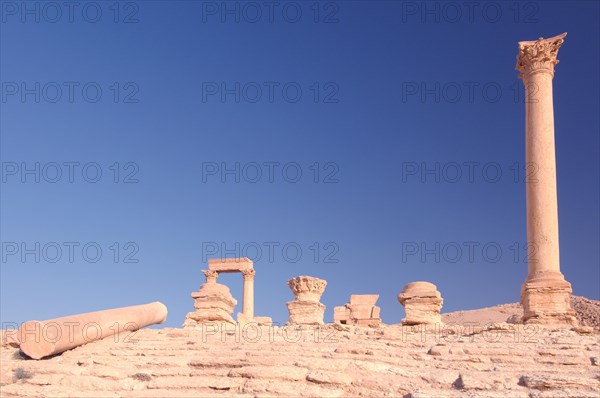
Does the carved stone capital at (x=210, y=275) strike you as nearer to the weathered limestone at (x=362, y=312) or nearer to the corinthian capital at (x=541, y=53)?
the weathered limestone at (x=362, y=312)

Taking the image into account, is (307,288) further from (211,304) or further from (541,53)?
(541,53)

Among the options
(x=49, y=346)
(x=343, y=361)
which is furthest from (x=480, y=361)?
(x=49, y=346)

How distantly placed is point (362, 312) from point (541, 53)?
1027 centimetres

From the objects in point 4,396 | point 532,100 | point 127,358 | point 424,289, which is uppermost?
point 532,100

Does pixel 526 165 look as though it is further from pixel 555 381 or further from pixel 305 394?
pixel 305 394

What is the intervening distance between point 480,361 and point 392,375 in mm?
1711

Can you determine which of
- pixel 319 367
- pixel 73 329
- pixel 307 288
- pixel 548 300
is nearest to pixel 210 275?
pixel 307 288

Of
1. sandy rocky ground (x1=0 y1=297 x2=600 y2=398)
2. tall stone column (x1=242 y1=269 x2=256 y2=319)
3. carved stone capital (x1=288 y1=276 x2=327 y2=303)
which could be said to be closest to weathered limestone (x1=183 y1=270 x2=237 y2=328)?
carved stone capital (x1=288 y1=276 x2=327 y2=303)

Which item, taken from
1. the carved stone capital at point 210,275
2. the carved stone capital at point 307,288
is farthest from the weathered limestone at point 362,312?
the carved stone capital at point 210,275

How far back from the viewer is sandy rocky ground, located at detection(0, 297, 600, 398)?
9.17 m

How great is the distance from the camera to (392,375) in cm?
973

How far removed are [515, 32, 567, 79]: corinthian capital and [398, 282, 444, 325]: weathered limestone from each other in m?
8.14

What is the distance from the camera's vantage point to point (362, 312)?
74.1 feet

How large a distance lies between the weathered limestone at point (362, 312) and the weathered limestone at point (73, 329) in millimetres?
9514
